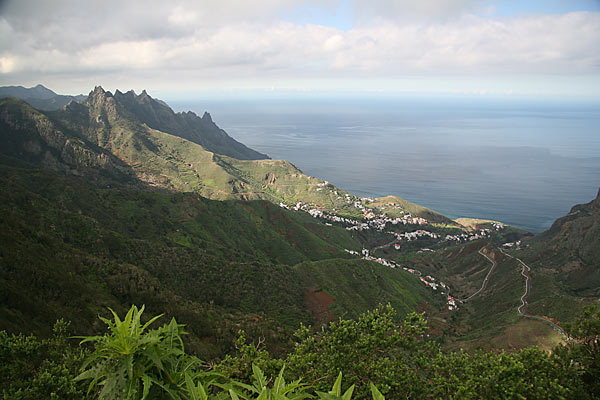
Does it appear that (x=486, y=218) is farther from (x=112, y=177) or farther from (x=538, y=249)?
(x=112, y=177)

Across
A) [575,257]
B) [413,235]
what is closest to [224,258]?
[575,257]

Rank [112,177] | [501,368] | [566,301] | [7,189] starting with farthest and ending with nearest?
[112,177] → [566,301] → [7,189] → [501,368]

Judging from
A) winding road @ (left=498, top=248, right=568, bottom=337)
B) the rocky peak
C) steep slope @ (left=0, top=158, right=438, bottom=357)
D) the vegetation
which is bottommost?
winding road @ (left=498, top=248, right=568, bottom=337)

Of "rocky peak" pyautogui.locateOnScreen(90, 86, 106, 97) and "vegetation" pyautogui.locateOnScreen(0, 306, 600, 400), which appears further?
"rocky peak" pyautogui.locateOnScreen(90, 86, 106, 97)

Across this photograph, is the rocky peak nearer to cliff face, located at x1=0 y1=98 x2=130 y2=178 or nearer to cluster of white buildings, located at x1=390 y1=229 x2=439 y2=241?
cliff face, located at x1=0 y1=98 x2=130 y2=178

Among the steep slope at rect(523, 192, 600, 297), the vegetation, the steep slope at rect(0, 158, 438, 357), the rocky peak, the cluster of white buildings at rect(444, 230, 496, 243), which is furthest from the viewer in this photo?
the rocky peak

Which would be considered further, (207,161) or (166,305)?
(207,161)

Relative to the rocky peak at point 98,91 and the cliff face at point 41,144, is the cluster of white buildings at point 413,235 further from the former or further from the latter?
the rocky peak at point 98,91

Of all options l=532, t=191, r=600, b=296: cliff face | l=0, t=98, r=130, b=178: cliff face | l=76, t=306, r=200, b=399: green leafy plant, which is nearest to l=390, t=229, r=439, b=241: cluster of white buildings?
l=532, t=191, r=600, b=296: cliff face

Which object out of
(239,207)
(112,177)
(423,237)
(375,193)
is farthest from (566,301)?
(375,193)
